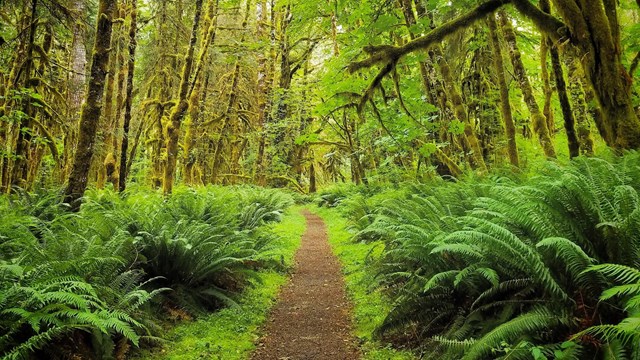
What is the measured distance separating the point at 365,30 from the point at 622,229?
24.5ft

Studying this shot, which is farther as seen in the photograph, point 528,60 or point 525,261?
Result: point 528,60

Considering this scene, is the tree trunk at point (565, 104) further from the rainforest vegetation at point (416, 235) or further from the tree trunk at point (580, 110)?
the tree trunk at point (580, 110)

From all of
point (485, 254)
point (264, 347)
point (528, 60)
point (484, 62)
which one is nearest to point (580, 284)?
point (485, 254)

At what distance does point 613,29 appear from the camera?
208 inches

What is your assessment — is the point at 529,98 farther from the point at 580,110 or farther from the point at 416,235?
the point at 416,235

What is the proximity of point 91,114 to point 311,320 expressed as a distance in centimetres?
470

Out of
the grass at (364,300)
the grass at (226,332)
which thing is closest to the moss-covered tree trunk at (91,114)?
the grass at (226,332)

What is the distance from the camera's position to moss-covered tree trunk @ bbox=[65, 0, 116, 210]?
6730 mm

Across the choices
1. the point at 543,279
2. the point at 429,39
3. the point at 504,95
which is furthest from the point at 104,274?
the point at 504,95

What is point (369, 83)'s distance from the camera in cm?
959

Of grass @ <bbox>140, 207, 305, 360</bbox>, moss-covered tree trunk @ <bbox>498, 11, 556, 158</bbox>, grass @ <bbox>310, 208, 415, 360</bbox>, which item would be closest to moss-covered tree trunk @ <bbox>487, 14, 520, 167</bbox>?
moss-covered tree trunk @ <bbox>498, 11, 556, 158</bbox>

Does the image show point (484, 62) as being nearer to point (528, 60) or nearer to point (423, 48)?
point (528, 60)

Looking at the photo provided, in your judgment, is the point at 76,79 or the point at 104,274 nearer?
the point at 104,274

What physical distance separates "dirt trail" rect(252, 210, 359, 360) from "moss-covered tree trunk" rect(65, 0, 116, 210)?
374 centimetres
